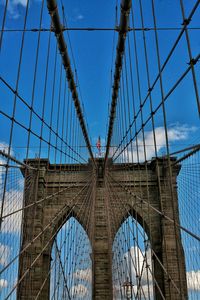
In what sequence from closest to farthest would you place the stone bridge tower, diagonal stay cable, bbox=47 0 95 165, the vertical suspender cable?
1. diagonal stay cable, bbox=47 0 95 165
2. the vertical suspender cable
3. the stone bridge tower

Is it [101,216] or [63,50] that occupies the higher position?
[63,50]

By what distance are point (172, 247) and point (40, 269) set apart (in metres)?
4.92

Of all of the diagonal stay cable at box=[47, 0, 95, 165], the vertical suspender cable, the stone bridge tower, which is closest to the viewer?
the diagonal stay cable at box=[47, 0, 95, 165]

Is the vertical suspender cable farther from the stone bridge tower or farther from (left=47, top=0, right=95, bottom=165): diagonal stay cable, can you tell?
the stone bridge tower

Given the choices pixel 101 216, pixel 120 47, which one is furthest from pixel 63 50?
pixel 101 216

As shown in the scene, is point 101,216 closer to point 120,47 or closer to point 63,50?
point 120,47

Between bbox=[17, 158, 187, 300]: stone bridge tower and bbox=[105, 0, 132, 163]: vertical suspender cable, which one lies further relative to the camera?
bbox=[17, 158, 187, 300]: stone bridge tower

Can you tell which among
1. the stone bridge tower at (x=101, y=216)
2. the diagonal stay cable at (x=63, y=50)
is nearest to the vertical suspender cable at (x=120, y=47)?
the diagonal stay cable at (x=63, y=50)

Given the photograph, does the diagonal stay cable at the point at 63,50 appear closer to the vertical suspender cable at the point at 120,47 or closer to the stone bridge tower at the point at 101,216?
the vertical suspender cable at the point at 120,47

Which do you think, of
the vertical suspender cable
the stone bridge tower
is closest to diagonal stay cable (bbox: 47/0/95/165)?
the vertical suspender cable

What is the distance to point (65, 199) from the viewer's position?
1620cm

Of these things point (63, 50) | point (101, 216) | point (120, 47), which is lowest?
point (101, 216)

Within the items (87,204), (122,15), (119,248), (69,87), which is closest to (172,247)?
(119,248)

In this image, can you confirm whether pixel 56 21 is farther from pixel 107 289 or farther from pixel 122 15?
pixel 107 289
